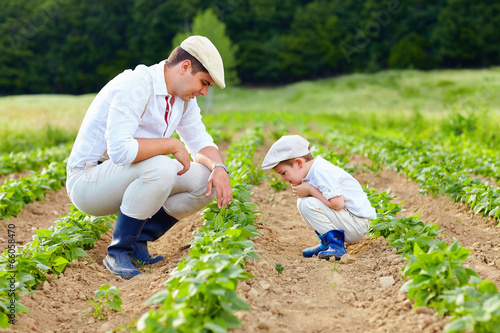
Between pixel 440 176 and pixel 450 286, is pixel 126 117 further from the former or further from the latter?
pixel 440 176

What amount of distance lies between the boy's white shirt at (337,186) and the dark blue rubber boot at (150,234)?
3.62ft

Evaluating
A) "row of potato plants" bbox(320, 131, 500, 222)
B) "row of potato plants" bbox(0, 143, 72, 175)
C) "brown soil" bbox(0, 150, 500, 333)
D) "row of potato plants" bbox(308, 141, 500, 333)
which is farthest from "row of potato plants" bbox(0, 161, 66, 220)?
"row of potato plants" bbox(320, 131, 500, 222)

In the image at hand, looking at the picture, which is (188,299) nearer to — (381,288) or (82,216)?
(381,288)

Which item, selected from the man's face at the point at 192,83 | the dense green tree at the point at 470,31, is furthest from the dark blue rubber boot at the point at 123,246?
the dense green tree at the point at 470,31

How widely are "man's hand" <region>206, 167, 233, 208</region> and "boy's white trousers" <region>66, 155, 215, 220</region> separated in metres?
0.17

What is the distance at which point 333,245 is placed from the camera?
3.29 m

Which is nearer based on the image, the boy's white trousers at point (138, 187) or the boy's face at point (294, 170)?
the boy's white trousers at point (138, 187)

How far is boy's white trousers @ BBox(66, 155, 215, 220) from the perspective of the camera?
3113 millimetres

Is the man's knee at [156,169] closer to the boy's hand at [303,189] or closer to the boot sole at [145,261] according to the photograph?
the boot sole at [145,261]

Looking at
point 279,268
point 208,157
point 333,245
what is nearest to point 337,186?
point 333,245

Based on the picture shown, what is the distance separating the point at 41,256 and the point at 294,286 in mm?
1573

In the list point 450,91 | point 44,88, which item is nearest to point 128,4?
point 44,88

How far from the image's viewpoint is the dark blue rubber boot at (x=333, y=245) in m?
3.25

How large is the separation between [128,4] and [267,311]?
4700 centimetres
